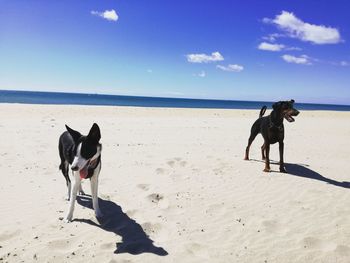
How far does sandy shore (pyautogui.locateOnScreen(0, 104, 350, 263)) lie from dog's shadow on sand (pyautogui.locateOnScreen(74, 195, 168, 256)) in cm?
1

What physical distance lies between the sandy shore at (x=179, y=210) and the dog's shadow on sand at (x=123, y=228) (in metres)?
0.01

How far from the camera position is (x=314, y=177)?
808 centimetres

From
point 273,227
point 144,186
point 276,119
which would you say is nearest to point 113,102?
point 276,119

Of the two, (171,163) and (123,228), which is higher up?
(171,163)

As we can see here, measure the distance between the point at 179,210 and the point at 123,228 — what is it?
111 cm

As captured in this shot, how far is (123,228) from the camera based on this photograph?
16.8ft

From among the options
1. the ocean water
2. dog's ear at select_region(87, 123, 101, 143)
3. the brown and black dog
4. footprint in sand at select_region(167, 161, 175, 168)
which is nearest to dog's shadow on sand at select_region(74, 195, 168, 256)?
dog's ear at select_region(87, 123, 101, 143)

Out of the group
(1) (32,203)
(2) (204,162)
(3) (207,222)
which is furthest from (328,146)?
(1) (32,203)

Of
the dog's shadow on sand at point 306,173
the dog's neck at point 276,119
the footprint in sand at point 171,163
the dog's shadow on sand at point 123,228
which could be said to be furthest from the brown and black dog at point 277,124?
the dog's shadow on sand at point 123,228

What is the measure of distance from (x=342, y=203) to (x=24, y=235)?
5.39 meters

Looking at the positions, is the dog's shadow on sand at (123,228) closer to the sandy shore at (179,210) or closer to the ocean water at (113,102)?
the sandy shore at (179,210)

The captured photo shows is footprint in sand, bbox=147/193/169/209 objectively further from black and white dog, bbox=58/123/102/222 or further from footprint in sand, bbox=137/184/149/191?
black and white dog, bbox=58/123/102/222

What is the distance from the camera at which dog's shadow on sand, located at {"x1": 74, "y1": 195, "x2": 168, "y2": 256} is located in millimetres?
4504

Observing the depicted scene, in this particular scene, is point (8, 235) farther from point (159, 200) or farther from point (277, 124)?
point (277, 124)
